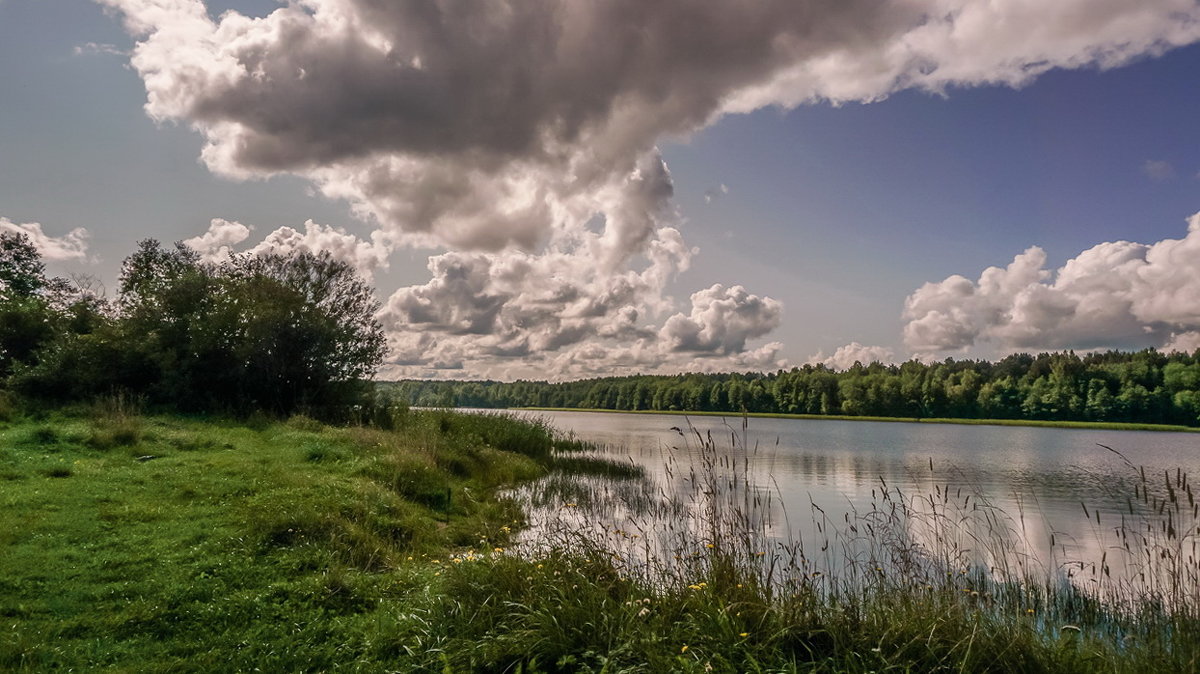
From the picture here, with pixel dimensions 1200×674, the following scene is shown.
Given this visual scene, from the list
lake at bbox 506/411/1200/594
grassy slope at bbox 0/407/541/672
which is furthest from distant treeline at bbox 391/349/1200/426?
grassy slope at bbox 0/407/541/672

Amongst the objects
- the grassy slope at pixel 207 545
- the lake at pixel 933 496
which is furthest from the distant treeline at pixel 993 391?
the grassy slope at pixel 207 545

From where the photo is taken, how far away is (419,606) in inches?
248

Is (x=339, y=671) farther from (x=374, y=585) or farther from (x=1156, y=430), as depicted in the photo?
(x=1156, y=430)

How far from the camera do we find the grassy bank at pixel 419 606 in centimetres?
495

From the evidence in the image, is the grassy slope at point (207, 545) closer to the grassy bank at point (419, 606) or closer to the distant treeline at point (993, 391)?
the grassy bank at point (419, 606)

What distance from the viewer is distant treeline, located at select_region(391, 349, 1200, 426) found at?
260 ft

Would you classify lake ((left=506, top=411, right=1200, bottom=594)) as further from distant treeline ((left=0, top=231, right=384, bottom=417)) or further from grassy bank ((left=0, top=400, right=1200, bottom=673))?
distant treeline ((left=0, top=231, right=384, bottom=417))

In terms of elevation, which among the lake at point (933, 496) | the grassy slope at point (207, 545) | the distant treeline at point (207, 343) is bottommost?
the lake at point (933, 496)

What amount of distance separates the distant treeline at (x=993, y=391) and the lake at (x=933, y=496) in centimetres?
3378

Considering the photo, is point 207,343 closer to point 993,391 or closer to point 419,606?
point 419,606

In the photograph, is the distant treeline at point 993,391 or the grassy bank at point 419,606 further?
the distant treeline at point 993,391

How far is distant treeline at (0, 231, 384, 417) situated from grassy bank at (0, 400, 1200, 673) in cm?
1406

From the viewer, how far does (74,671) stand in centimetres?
482

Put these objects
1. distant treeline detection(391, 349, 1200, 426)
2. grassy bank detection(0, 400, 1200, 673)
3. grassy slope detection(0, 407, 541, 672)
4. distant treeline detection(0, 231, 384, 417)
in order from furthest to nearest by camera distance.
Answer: distant treeline detection(391, 349, 1200, 426) → distant treeline detection(0, 231, 384, 417) → grassy slope detection(0, 407, 541, 672) → grassy bank detection(0, 400, 1200, 673)
